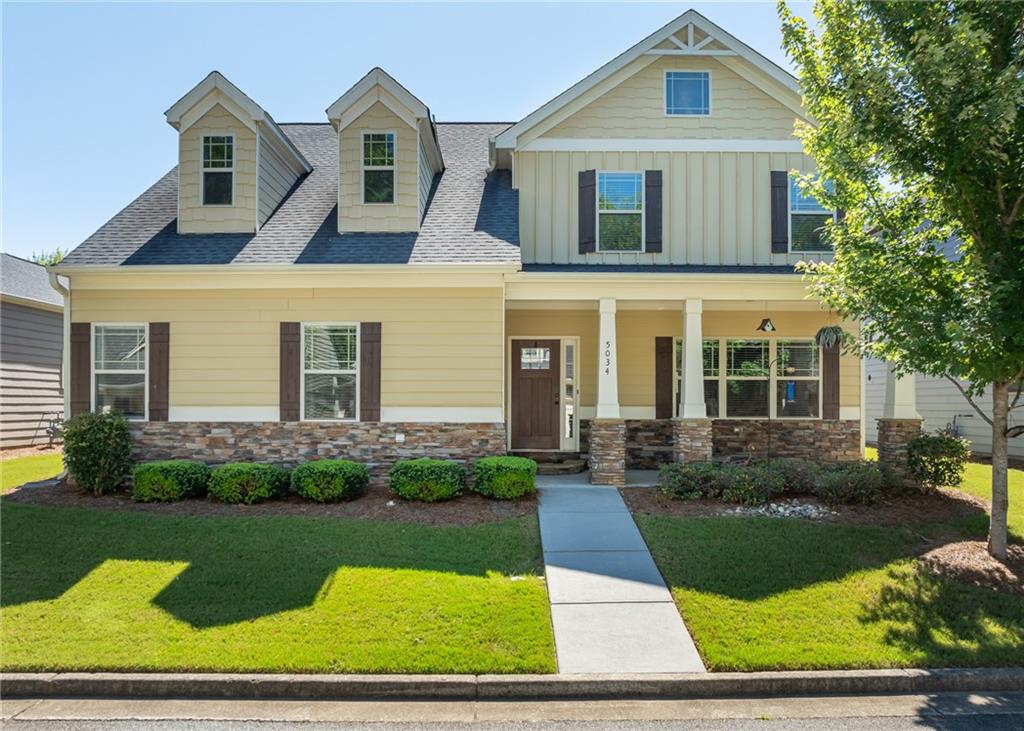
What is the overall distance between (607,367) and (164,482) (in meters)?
6.74

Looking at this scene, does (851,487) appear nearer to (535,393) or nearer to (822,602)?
(822,602)

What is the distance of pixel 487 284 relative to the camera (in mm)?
9953

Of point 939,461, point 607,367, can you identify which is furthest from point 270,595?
point 939,461

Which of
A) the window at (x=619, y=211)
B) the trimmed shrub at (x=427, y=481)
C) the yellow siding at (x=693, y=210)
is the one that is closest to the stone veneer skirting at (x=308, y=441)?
the trimmed shrub at (x=427, y=481)

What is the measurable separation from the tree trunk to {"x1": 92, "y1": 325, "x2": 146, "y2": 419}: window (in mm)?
11703

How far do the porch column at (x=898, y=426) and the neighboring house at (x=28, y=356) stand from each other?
16.5 metres

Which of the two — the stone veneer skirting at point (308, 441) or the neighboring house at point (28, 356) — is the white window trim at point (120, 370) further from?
the neighboring house at point (28, 356)

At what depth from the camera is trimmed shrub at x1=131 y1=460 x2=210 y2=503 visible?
347 inches

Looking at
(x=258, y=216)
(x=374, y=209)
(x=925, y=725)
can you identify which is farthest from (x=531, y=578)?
(x=258, y=216)

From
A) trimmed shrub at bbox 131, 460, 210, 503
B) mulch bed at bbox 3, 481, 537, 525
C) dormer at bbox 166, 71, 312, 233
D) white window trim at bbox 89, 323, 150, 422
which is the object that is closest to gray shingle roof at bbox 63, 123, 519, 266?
dormer at bbox 166, 71, 312, 233

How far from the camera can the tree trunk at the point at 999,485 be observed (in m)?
6.68

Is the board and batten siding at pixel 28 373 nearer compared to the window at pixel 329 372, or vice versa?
the window at pixel 329 372

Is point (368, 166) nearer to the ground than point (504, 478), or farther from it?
farther from it

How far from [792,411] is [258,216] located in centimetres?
1036
